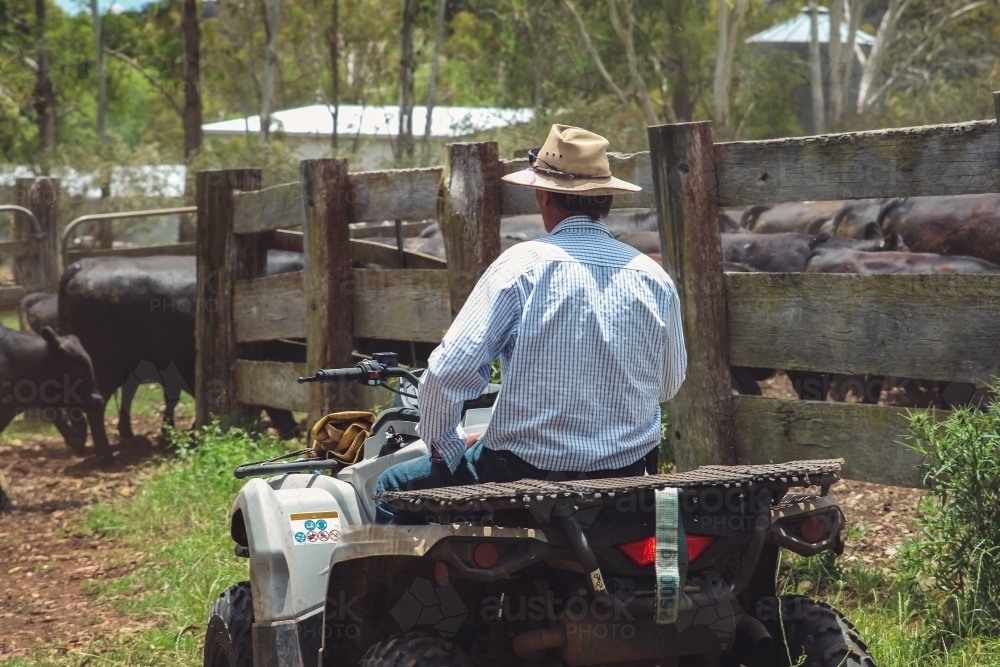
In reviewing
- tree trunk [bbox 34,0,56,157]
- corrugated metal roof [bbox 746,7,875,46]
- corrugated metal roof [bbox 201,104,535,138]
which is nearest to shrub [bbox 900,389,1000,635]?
tree trunk [bbox 34,0,56,157]

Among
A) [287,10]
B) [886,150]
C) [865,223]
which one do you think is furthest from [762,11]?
[886,150]

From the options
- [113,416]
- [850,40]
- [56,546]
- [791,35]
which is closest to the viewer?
[56,546]

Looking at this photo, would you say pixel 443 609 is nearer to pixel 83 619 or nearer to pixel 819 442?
pixel 819 442

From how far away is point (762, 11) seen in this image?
135 feet

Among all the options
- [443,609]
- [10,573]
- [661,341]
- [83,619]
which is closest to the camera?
[443,609]

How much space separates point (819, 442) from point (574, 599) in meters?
2.54

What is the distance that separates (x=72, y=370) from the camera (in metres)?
9.66

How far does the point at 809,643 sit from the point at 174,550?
412cm

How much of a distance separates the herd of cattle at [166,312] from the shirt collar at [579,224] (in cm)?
461

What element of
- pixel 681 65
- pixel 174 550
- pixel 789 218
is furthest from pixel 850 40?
pixel 174 550

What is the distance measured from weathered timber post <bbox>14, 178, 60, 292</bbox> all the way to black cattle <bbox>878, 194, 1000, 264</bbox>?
9.79 metres

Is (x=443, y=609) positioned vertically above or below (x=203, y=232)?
below

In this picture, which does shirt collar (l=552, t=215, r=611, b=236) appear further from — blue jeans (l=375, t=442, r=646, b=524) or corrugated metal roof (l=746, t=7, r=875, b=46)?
corrugated metal roof (l=746, t=7, r=875, b=46)

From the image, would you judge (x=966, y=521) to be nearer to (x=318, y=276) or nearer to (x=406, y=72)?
(x=318, y=276)
